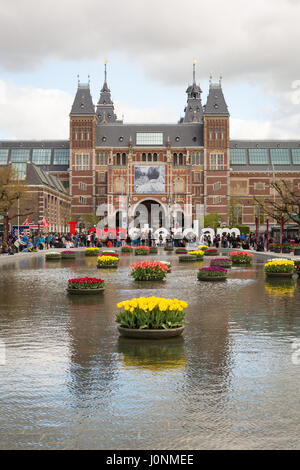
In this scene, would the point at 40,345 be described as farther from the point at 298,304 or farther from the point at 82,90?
the point at 82,90

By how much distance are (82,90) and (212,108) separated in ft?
71.7

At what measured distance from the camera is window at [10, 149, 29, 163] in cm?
9478

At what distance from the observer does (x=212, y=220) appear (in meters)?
81.8

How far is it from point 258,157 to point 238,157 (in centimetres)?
351

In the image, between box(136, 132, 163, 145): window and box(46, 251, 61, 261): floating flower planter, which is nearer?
box(46, 251, 61, 261): floating flower planter

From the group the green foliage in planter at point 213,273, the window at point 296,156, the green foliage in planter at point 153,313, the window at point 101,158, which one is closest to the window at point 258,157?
the window at point 296,156

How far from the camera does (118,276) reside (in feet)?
73.7

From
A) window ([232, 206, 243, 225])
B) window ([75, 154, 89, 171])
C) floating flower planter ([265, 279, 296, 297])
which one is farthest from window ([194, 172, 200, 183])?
floating flower planter ([265, 279, 296, 297])

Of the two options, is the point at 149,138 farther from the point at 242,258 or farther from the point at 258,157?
the point at 242,258

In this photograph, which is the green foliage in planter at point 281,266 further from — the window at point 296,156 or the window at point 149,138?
the window at point 296,156

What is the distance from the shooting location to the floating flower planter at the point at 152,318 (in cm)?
929

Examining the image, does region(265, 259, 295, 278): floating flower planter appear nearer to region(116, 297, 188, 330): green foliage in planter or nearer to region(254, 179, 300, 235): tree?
region(116, 297, 188, 330): green foliage in planter

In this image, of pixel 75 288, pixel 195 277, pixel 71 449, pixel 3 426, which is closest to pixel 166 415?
pixel 71 449

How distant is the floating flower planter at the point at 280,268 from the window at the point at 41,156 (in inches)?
3042
